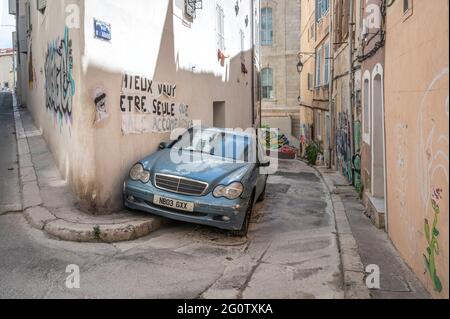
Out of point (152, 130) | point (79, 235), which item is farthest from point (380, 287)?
point (152, 130)

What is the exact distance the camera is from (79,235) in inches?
228

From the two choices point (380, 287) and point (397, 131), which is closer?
point (380, 287)

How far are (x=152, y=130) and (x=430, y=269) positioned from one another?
17.9 ft

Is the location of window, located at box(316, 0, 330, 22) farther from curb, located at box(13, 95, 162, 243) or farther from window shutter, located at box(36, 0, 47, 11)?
curb, located at box(13, 95, 162, 243)

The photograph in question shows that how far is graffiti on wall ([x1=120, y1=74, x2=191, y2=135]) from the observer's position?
24.6 ft

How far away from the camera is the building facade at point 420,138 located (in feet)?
13.0

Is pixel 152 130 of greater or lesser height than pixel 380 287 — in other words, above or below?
above

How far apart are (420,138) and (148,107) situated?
4974mm

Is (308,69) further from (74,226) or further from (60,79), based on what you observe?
(74,226)

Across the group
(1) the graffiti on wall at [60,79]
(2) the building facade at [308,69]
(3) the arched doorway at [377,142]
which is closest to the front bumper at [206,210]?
(1) the graffiti on wall at [60,79]

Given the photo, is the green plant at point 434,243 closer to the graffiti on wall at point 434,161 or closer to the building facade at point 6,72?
the graffiti on wall at point 434,161

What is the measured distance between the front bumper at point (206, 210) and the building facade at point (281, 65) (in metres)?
25.4
